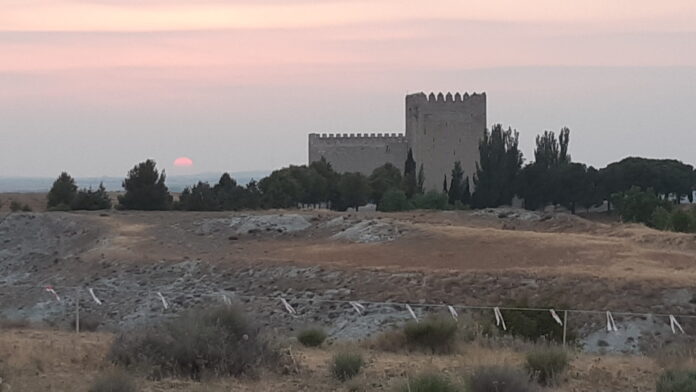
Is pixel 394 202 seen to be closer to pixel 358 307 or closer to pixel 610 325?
pixel 358 307

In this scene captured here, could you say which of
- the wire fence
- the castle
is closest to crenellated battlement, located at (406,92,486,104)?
the castle

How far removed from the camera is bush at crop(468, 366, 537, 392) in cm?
899

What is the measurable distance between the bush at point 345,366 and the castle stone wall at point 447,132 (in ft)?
232

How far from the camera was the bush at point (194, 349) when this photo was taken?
10.5 meters

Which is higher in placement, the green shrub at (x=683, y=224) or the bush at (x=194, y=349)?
the green shrub at (x=683, y=224)

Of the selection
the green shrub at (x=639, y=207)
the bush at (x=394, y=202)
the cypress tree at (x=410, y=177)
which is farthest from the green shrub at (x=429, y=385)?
the cypress tree at (x=410, y=177)

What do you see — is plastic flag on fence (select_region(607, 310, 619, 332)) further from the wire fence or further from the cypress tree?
the cypress tree

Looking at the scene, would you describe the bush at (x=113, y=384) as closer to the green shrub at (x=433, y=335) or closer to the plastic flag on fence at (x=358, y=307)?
the green shrub at (x=433, y=335)

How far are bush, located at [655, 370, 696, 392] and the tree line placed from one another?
44.6 metres

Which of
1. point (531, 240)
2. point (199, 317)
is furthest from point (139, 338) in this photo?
point (531, 240)

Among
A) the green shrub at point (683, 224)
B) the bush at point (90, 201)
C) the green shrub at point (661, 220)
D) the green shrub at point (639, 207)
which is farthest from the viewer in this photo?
the bush at point (90, 201)

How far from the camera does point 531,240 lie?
32500 mm

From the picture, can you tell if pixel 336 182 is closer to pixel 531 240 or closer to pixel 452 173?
pixel 452 173

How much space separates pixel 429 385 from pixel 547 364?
265cm
